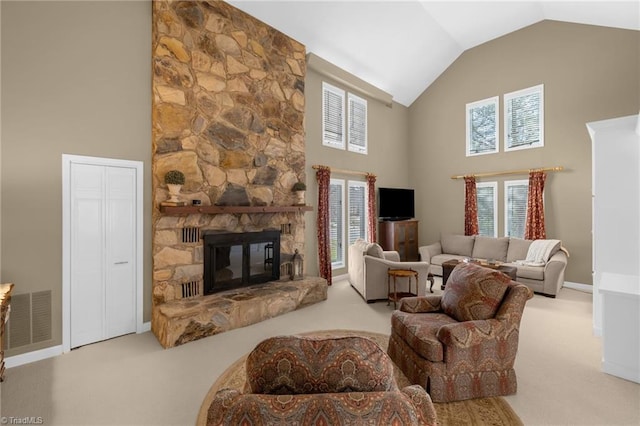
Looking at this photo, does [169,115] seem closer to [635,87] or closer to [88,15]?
[88,15]

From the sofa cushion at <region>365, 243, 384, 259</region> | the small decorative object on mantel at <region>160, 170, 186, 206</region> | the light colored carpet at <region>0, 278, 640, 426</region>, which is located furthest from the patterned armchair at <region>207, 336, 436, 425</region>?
the sofa cushion at <region>365, 243, 384, 259</region>

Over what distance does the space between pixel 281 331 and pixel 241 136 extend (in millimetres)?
3008

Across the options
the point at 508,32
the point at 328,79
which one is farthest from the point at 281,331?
the point at 508,32

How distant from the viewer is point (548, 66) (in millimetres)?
6289

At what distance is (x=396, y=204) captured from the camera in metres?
7.75

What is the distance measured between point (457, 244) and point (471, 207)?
984 mm

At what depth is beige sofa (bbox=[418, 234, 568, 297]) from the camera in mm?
5312

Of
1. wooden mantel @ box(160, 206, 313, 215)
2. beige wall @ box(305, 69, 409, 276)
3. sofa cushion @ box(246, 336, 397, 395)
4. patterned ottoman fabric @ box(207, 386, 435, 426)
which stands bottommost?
patterned ottoman fabric @ box(207, 386, 435, 426)

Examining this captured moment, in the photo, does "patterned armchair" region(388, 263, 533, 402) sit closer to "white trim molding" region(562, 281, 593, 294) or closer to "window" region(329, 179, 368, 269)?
"window" region(329, 179, 368, 269)

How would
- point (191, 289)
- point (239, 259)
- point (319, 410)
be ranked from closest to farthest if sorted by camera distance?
point (319, 410) → point (191, 289) → point (239, 259)

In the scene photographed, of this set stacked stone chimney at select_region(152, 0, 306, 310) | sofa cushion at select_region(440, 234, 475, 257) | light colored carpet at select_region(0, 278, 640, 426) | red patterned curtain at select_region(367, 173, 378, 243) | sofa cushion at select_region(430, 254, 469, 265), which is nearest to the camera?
light colored carpet at select_region(0, 278, 640, 426)

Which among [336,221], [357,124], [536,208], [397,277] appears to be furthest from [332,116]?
[536,208]

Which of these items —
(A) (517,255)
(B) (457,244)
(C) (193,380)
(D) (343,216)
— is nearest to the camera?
(C) (193,380)

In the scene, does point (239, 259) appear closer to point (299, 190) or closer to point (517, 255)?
point (299, 190)
